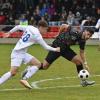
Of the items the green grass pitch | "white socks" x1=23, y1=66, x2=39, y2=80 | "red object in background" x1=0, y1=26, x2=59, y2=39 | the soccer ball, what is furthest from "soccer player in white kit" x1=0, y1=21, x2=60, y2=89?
"red object in background" x1=0, y1=26, x2=59, y2=39

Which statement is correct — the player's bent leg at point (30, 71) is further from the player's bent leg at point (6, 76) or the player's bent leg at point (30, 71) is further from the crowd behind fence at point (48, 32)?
the crowd behind fence at point (48, 32)

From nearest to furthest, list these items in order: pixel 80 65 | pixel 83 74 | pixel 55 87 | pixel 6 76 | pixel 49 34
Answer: pixel 6 76
pixel 83 74
pixel 55 87
pixel 80 65
pixel 49 34

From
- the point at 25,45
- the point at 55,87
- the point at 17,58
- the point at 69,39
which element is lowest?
the point at 55,87

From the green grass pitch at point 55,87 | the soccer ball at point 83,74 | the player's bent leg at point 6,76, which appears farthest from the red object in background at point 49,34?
the player's bent leg at point 6,76

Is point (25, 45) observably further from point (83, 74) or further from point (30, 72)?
point (83, 74)

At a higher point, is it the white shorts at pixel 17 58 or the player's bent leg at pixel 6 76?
the white shorts at pixel 17 58

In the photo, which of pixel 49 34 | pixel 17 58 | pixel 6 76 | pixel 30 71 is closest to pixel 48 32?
pixel 49 34

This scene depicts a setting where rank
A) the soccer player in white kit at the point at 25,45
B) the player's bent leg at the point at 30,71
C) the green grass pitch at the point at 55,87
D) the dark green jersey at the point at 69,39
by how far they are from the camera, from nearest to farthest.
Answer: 1. the green grass pitch at the point at 55,87
2. the soccer player in white kit at the point at 25,45
3. the player's bent leg at the point at 30,71
4. the dark green jersey at the point at 69,39

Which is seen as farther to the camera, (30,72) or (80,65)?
(80,65)

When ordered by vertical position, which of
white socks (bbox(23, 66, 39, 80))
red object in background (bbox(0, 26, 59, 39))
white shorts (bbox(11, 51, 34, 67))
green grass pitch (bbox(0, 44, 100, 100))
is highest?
white shorts (bbox(11, 51, 34, 67))

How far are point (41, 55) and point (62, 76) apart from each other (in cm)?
814

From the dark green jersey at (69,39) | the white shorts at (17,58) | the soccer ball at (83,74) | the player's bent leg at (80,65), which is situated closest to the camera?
the white shorts at (17,58)

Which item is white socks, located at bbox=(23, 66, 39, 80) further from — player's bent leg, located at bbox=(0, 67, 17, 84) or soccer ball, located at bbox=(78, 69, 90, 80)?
soccer ball, located at bbox=(78, 69, 90, 80)

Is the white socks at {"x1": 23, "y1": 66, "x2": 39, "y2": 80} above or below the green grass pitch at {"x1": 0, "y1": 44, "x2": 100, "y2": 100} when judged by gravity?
above
